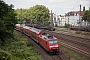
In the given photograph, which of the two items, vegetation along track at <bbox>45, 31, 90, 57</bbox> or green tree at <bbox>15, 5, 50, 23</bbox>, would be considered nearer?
vegetation along track at <bbox>45, 31, 90, 57</bbox>

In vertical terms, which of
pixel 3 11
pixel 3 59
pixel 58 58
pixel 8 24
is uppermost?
pixel 3 11

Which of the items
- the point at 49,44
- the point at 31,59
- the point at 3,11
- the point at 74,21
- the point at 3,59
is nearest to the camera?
the point at 3,59

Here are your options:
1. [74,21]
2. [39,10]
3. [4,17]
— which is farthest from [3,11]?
[74,21]

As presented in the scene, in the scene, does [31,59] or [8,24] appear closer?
[31,59]

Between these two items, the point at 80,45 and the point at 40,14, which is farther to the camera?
the point at 40,14

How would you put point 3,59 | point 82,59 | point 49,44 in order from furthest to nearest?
point 49,44, point 82,59, point 3,59

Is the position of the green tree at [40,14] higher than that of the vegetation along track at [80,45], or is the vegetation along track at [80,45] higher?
the green tree at [40,14]

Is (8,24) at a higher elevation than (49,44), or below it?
higher

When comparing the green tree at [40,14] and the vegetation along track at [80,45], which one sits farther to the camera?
the green tree at [40,14]

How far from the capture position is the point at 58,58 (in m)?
25.2

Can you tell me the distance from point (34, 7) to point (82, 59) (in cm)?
8504

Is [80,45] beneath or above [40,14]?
beneath

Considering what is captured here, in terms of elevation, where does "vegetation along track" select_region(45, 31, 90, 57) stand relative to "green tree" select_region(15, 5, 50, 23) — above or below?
below

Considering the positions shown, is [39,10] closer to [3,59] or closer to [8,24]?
[8,24]
